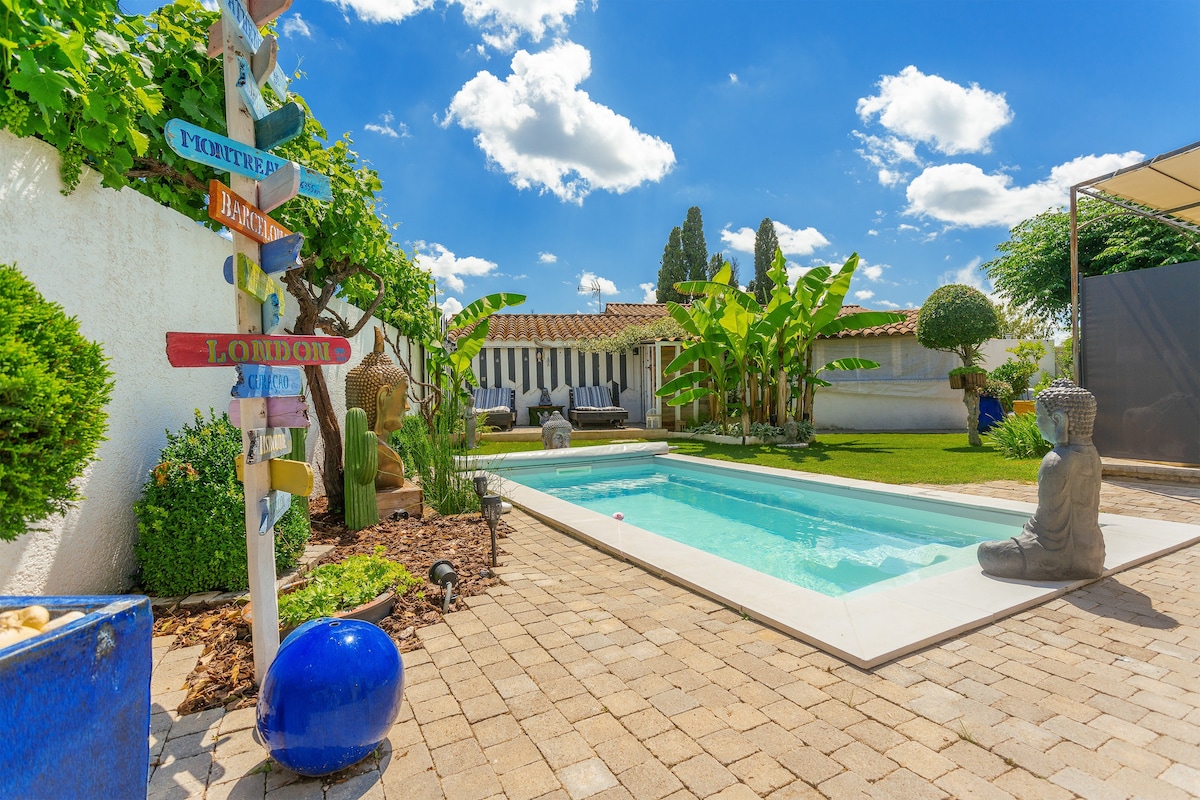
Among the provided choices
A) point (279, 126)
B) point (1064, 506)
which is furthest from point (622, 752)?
point (1064, 506)

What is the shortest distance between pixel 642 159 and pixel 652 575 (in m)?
12.8

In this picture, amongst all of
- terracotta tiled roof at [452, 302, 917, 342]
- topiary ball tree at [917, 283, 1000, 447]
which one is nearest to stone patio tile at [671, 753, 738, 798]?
topiary ball tree at [917, 283, 1000, 447]

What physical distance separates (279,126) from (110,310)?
1.78 meters

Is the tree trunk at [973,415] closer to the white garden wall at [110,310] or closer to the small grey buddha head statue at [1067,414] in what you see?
the small grey buddha head statue at [1067,414]

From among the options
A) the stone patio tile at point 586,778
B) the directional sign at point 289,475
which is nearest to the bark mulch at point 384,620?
the directional sign at point 289,475

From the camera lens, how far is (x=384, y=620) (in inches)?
123

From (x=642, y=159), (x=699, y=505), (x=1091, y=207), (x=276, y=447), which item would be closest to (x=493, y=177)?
(x=642, y=159)

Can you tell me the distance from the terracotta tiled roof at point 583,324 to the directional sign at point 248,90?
1481cm

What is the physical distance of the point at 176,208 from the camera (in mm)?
4074

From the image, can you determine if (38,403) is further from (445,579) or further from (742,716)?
(742,716)

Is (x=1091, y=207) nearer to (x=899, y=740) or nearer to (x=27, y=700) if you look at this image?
(x=899, y=740)

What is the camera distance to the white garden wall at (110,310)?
275 cm

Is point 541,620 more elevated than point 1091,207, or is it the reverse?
point 1091,207

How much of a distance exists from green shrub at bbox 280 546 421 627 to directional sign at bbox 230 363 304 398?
45.4 inches
